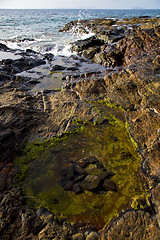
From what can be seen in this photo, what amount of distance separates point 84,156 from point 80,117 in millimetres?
2180

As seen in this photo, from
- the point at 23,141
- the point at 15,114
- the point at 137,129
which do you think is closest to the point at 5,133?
the point at 23,141

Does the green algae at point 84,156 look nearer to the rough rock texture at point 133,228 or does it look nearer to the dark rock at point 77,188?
the dark rock at point 77,188

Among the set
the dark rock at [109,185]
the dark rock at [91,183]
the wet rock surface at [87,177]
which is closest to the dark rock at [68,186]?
the wet rock surface at [87,177]

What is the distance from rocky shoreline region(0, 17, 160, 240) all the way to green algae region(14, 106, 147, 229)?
0.22m

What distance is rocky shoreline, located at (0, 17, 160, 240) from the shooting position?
11.3ft

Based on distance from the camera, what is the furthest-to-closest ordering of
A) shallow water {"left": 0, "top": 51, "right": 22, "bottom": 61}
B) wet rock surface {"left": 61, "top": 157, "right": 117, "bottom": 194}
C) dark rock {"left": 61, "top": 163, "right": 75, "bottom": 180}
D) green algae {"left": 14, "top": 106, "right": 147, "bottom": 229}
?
1. shallow water {"left": 0, "top": 51, "right": 22, "bottom": 61}
2. dark rock {"left": 61, "top": 163, "right": 75, "bottom": 180}
3. wet rock surface {"left": 61, "top": 157, "right": 117, "bottom": 194}
4. green algae {"left": 14, "top": 106, "right": 147, "bottom": 229}

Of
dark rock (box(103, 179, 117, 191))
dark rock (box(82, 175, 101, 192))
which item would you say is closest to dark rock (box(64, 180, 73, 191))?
dark rock (box(82, 175, 101, 192))

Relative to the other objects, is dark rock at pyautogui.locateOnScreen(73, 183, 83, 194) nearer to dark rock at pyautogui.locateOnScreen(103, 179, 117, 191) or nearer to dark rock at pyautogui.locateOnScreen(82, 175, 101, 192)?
dark rock at pyautogui.locateOnScreen(82, 175, 101, 192)

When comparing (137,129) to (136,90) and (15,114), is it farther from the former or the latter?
(15,114)

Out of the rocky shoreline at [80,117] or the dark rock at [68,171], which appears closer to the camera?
the rocky shoreline at [80,117]

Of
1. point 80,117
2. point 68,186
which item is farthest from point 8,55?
point 68,186

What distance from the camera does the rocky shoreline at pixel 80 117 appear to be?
11.3 ft

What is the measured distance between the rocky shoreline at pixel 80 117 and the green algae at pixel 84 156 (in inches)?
8.6

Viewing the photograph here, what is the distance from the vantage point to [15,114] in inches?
266
